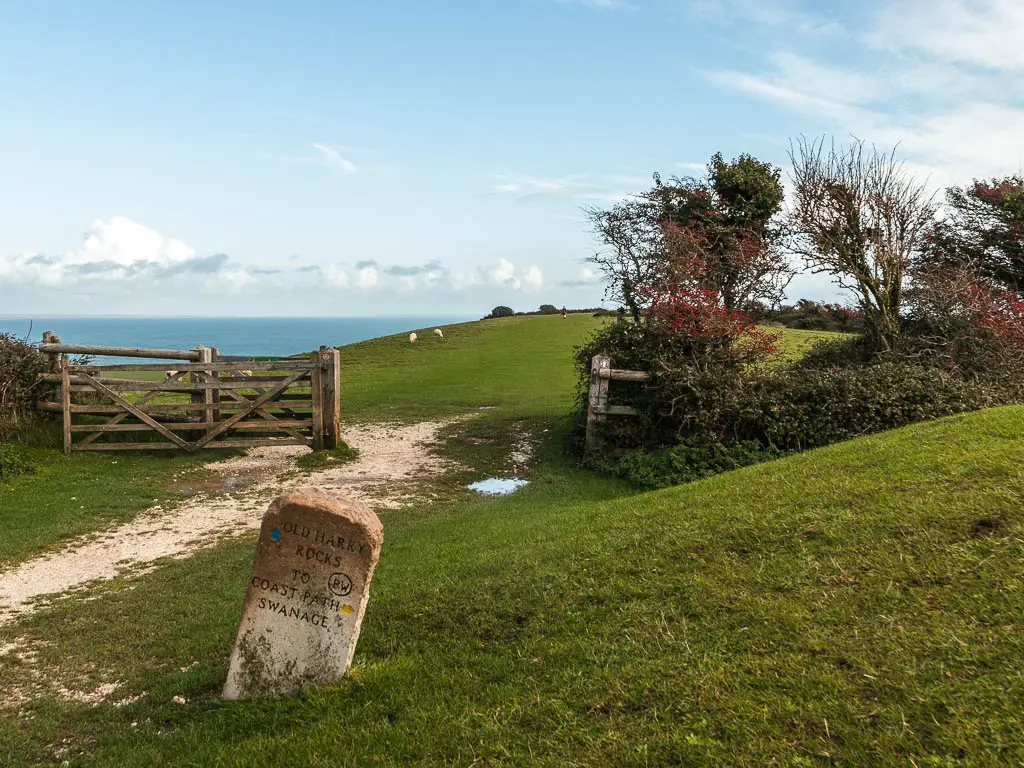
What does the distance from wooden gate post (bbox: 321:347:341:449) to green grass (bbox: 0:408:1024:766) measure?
758 cm

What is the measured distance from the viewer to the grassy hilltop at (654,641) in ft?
12.5

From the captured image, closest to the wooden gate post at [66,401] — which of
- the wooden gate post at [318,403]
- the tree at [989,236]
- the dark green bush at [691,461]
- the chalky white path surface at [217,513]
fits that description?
the chalky white path surface at [217,513]

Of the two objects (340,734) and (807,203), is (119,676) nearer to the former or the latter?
(340,734)

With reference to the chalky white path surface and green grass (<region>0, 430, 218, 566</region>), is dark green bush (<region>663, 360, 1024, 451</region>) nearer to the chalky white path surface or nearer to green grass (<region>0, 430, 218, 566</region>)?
the chalky white path surface

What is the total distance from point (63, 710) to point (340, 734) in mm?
2355

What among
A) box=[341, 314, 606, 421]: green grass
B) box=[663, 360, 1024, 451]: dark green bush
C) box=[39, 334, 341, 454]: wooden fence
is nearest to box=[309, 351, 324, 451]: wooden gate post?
box=[39, 334, 341, 454]: wooden fence

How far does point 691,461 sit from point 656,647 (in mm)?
7445

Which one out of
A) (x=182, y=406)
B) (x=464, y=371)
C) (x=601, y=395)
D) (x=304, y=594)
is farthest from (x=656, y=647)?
(x=464, y=371)

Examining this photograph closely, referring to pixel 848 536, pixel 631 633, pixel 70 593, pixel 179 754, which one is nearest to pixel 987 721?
pixel 631 633

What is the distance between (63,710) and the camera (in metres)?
5.23

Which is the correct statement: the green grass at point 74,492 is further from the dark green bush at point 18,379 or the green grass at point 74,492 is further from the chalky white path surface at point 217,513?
the dark green bush at point 18,379

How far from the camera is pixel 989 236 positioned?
69.8ft

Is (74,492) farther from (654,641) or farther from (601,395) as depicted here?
(654,641)

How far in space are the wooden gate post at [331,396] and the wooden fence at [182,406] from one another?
0.02 m
